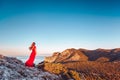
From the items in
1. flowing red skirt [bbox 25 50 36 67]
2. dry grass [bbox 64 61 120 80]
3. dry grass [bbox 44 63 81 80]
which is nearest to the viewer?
flowing red skirt [bbox 25 50 36 67]

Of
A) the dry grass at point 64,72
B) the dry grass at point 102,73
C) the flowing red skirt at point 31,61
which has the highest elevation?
Answer: the flowing red skirt at point 31,61

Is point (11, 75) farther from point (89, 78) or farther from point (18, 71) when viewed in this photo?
point (89, 78)

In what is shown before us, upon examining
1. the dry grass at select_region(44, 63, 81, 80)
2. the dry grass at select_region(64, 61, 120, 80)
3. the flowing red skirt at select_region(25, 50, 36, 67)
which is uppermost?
the flowing red skirt at select_region(25, 50, 36, 67)

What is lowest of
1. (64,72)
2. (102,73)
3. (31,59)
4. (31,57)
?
(102,73)

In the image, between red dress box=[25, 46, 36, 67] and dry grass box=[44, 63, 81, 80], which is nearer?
red dress box=[25, 46, 36, 67]

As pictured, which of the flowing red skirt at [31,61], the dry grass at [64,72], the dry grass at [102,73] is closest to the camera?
the flowing red skirt at [31,61]

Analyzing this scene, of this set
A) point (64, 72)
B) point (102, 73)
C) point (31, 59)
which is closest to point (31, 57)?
point (31, 59)

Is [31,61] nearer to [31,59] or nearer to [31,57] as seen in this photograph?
[31,59]

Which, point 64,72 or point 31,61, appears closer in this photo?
point 31,61

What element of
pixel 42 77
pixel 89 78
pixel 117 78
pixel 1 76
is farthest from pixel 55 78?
pixel 117 78

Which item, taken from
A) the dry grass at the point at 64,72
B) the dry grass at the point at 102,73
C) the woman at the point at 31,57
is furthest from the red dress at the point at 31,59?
the dry grass at the point at 102,73

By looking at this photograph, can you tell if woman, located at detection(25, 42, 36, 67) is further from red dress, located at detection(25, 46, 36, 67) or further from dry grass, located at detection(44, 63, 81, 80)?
dry grass, located at detection(44, 63, 81, 80)

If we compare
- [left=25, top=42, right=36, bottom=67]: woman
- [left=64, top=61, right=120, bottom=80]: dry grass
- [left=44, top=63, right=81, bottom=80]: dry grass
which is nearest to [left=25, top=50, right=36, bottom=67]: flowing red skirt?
[left=25, top=42, right=36, bottom=67]: woman

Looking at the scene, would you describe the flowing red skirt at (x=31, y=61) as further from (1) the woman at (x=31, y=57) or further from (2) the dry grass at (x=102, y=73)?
(2) the dry grass at (x=102, y=73)
